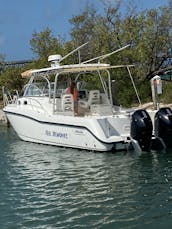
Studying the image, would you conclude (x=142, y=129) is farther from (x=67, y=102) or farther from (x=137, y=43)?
(x=137, y=43)

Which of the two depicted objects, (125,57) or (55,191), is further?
(125,57)

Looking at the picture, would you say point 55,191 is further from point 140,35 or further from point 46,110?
point 140,35

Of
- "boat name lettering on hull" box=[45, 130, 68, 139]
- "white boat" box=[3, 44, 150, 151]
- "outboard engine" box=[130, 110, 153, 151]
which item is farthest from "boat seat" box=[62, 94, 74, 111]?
"outboard engine" box=[130, 110, 153, 151]

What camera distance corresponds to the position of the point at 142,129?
15305 millimetres

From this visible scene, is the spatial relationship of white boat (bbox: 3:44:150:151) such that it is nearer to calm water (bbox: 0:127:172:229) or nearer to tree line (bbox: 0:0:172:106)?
calm water (bbox: 0:127:172:229)

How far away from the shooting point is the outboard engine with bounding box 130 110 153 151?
1532cm

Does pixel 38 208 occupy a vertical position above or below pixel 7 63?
below

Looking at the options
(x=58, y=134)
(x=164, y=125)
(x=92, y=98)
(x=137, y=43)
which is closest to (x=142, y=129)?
(x=164, y=125)

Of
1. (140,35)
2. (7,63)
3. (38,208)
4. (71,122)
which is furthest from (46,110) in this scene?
(7,63)

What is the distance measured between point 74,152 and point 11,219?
7.34m

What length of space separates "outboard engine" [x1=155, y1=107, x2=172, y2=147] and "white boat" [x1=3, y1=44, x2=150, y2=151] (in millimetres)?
928

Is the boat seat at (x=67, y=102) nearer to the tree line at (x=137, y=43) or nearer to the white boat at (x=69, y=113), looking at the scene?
the white boat at (x=69, y=113)

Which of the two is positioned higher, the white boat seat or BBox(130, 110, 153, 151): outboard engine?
the white boat seat

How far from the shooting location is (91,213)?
924 centimetres
